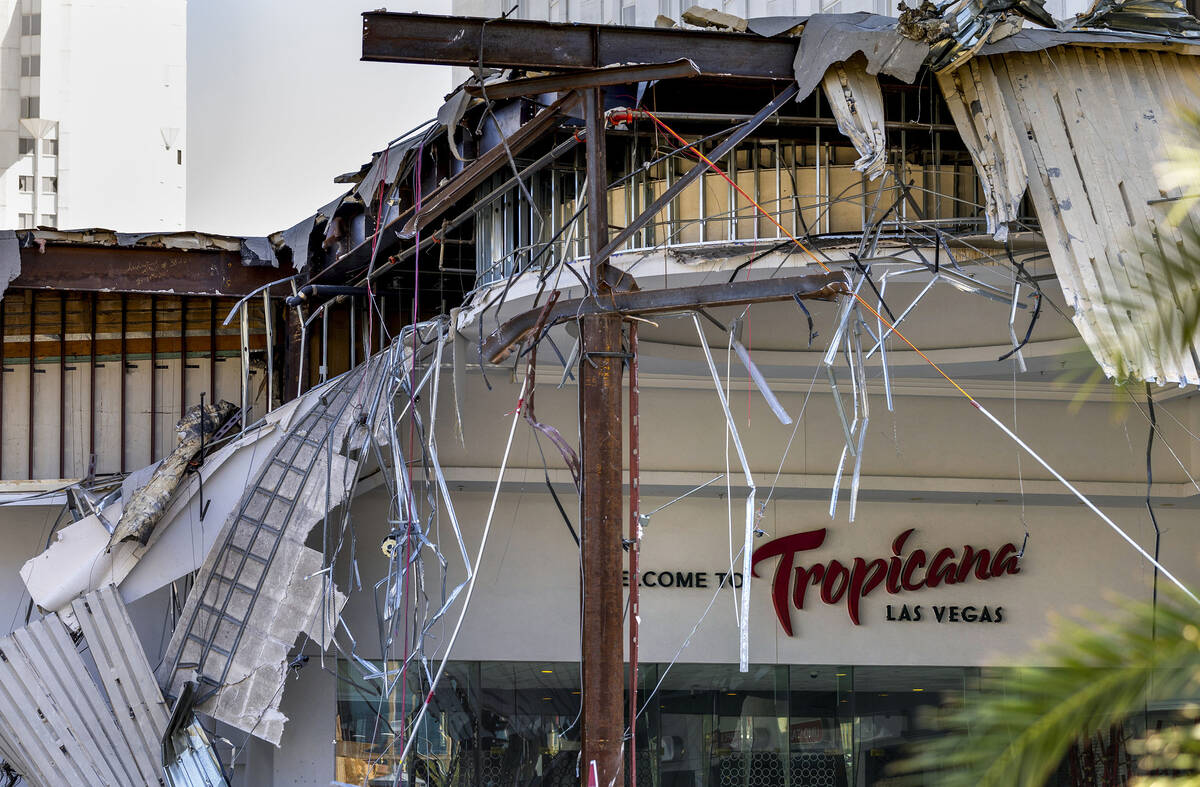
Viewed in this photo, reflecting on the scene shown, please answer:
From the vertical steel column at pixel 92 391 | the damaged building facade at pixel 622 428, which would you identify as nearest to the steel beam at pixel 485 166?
the damaged building facade at pixel 622 428

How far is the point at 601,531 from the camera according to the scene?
8.73 meters

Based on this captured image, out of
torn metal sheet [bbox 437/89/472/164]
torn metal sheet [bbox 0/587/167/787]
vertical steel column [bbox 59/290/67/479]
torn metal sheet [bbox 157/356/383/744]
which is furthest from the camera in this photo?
vertical steel column [bbox 59/290/67/479]

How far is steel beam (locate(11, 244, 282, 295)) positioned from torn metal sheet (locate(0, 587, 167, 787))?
4848 millimetres

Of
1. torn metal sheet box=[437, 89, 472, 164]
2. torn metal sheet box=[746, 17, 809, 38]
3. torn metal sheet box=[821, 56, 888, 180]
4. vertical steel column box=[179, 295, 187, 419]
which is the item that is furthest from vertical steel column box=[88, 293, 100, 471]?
torn metal sheet box=[821, 56, 888, 180]

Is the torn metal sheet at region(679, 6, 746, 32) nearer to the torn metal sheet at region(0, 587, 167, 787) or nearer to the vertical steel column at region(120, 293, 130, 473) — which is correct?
the torn metal sheet at region(0, 587, 167, 787)

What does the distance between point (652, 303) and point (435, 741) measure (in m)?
10.6

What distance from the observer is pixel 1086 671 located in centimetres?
318

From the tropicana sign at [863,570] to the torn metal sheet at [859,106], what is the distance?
8236mm

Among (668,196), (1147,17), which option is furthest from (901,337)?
(1147,17)

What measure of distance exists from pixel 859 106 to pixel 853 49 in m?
0.54

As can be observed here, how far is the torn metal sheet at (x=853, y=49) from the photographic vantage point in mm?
10898

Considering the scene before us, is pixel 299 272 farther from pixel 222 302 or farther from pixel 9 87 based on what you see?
pixel 9 87

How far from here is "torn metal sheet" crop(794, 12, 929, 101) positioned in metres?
10.9

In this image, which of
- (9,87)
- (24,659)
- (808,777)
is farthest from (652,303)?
(9,87)
